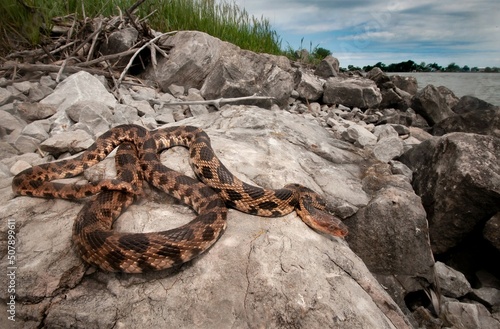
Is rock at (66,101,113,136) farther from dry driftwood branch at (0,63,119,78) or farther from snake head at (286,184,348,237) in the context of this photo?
snake head at (286,184,348,237)

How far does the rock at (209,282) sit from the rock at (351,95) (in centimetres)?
934

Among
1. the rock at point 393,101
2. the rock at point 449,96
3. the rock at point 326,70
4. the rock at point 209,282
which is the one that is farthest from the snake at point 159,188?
the rock at point 326,70

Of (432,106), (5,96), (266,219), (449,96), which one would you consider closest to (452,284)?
(266,219)

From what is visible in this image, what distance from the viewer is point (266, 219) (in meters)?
4.68

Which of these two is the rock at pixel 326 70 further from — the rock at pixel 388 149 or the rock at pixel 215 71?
the rock at pixel 388 149

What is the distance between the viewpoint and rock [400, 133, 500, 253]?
667 cm

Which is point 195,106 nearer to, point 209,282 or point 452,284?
point 209,282

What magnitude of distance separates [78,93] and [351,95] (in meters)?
9.62

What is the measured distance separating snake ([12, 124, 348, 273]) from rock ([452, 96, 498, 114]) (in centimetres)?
1244

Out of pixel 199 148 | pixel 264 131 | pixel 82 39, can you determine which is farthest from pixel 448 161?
pixel 82 39

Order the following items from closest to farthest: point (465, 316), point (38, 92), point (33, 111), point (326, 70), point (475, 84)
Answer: point (465, 316)
point (33, 111)
point (38, 92)
point (475, 84)
point (326, 70)

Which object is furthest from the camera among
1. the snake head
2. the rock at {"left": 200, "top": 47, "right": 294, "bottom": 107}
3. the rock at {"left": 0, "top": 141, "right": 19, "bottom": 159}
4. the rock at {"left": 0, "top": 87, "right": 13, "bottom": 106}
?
the rock at {"left": 200, "top": 47, "right": 294, "bottom": 107}

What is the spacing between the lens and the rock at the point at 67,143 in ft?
19.9

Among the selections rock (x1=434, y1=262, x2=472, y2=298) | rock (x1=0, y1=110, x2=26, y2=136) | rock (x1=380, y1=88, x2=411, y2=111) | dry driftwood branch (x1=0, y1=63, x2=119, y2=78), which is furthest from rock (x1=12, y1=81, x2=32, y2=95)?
rock (x1=380, y1=88, x2=411, y2=111)
